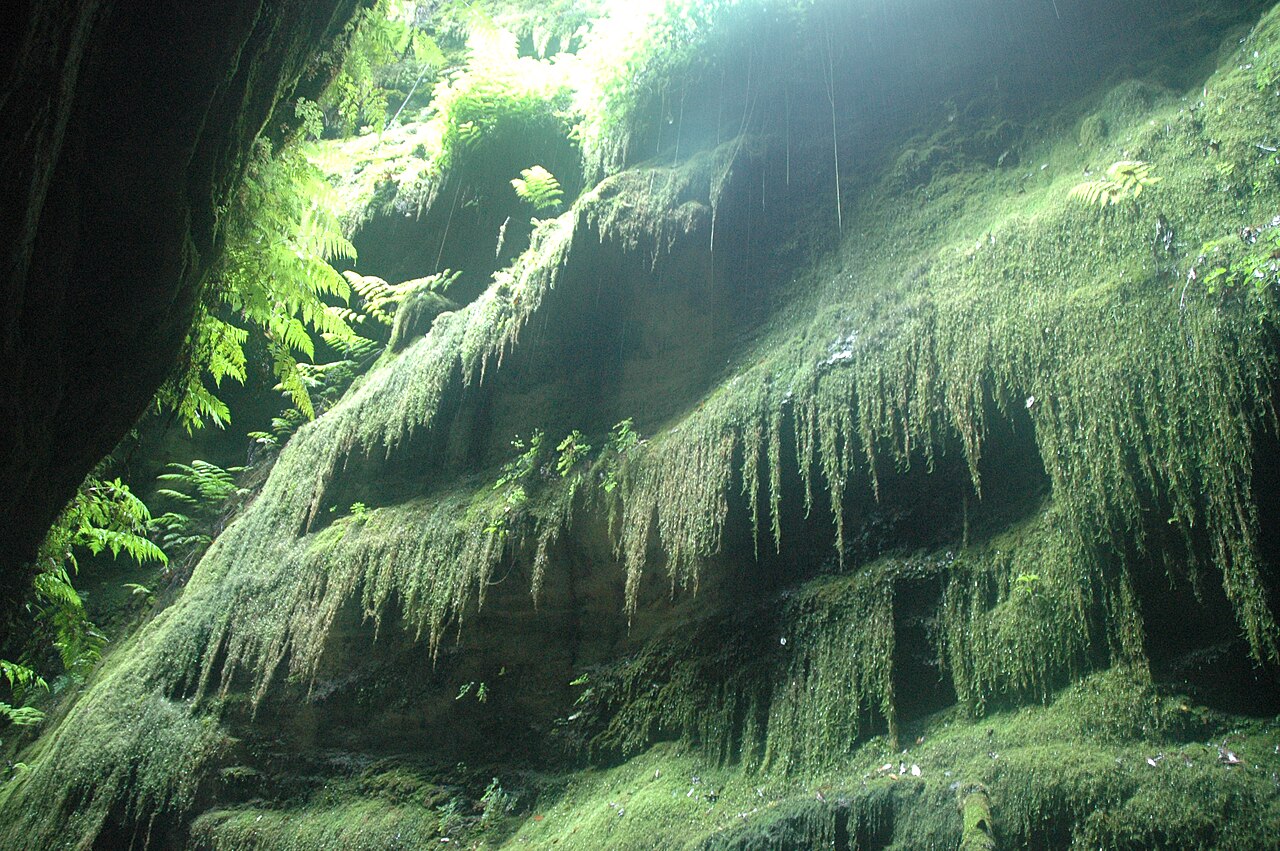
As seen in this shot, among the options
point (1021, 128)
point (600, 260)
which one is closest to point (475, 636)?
point (600, 260)

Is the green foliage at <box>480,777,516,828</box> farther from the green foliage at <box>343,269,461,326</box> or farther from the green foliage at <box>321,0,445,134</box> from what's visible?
the green foliage at <box>343,269,461,326</box>

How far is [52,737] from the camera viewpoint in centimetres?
898

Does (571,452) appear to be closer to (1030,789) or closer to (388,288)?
(1030,789)

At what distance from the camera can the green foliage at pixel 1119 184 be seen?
4.84 meters

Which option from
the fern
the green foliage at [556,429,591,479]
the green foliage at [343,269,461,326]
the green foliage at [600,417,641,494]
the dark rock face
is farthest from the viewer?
the fern

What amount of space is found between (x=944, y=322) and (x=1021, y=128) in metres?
2.30

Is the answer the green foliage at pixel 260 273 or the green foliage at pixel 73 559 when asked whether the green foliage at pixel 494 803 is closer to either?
the green foliage at pixel 73 559

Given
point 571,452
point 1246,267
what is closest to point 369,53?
point 571,452

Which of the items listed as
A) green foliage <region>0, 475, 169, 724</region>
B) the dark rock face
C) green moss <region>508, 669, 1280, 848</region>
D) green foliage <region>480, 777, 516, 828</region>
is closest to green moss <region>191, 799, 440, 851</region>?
green foliage <region>480, 777, 516, 828</region>

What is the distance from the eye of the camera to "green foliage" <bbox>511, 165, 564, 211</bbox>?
9570 millimetres

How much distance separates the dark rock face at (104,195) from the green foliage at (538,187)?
6.01 meters

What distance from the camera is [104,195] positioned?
8.52ft

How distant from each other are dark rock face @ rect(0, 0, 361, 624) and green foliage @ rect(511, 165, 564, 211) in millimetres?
6009

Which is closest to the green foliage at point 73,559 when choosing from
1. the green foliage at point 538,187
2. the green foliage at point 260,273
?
the green foliage at point 260,273
